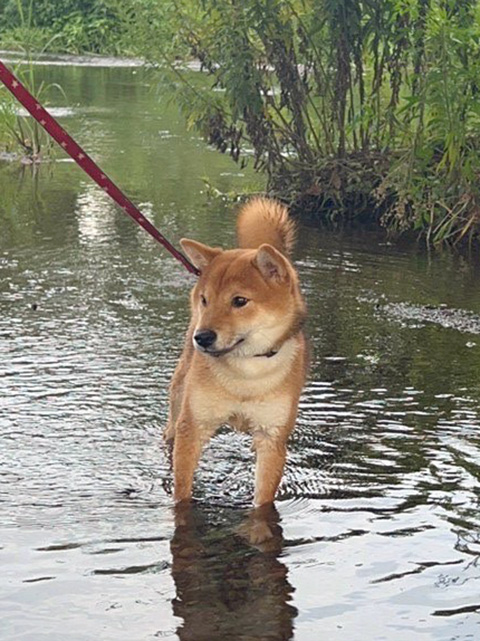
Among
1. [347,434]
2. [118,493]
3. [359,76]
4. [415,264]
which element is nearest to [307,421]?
[347,434]

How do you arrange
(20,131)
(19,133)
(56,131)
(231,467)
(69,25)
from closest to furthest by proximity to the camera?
(56,131) → (231,467) → (20,131) → (19,133) → (69,25)

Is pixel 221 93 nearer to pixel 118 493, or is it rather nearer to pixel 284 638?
pixel 118 493

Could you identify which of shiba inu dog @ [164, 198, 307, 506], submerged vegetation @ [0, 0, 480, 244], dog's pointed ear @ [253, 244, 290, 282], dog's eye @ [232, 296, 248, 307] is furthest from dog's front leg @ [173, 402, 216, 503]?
Answer: submerged vegetation @ [0, 0, 480, 244]

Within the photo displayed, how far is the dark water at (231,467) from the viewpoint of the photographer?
14.9 ft

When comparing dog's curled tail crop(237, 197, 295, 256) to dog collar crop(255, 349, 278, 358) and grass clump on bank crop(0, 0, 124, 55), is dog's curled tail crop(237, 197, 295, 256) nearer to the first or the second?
dog collar crop(255, 349, 278, 358)

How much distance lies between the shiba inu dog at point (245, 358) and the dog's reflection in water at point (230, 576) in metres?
0.16

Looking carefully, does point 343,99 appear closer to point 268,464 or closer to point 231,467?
point 231,467

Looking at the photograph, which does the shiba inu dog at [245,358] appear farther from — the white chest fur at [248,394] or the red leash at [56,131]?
the red leash at [56,131]

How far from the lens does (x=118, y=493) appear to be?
5613mm

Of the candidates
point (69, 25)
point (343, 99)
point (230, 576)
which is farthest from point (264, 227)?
point (69, 25)

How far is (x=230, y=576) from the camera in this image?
482 centimetres

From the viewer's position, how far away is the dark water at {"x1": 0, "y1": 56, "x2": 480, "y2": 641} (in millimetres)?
4539

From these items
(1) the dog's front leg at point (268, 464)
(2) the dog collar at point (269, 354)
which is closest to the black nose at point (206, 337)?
(2) the dog collar at point (269, 354)

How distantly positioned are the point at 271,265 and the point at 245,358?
1.18 ft
